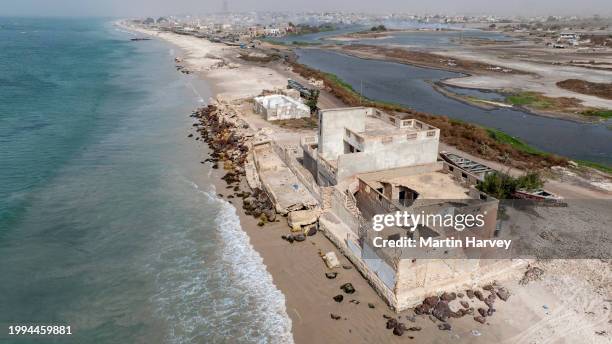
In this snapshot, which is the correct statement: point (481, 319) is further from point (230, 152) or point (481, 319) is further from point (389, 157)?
point (230, 152)

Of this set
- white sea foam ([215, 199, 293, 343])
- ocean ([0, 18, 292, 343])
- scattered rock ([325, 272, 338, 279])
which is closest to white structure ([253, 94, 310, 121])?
ocean ([0, 18, 292, 343])

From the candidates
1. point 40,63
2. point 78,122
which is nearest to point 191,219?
point 78,122

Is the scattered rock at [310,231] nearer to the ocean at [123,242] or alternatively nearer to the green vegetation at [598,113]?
the ocean at [123,242]

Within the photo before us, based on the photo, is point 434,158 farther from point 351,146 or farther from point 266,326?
point 266,326

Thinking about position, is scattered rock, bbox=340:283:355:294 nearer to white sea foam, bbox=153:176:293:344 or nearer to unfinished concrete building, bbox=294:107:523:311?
unfinished concrete building, bbox=294:107:523:311

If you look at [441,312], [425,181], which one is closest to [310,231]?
[425,181]

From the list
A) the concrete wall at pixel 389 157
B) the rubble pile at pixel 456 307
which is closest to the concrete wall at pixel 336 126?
the concrete wall at pixel 389 157
